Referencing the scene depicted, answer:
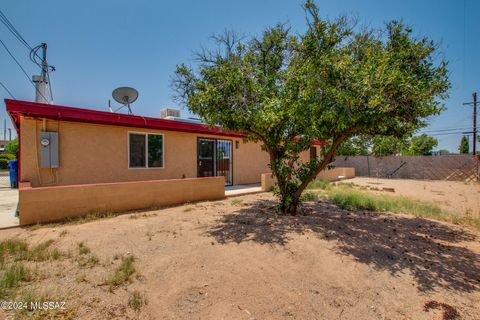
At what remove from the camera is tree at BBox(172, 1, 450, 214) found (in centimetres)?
451

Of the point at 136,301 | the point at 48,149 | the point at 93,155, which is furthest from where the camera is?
the point at 93,155

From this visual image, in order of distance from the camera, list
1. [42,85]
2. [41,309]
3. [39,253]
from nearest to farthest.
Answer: [41,309], [39,253], [42,85]

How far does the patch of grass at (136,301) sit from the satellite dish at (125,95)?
845 centimetres

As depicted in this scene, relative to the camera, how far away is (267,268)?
3.63m

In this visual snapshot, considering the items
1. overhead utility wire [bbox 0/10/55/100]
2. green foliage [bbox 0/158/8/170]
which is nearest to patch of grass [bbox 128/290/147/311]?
overhead utility wire [bbox 0/10/55/100]

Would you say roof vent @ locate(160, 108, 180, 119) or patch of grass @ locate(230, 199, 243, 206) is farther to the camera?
roof vent @ locate(160, 108, 180, 119)

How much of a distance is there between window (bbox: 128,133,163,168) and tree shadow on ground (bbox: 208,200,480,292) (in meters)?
3.79

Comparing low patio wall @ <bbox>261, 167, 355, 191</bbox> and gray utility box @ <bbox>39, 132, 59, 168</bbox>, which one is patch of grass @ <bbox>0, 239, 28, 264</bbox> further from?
low patio wall @ <bbox>261, 167, 355, 191</bbox>

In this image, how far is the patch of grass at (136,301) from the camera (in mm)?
2660

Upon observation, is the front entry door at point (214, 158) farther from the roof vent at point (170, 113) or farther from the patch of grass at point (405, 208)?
the patch of grass at point (405, 208)

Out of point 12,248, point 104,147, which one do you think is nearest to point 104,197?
point 104,147

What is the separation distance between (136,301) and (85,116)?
5997mm

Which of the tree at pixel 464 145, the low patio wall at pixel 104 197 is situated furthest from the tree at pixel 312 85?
the tree at pixel 464 145

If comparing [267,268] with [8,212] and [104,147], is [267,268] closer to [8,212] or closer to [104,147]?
[104,147]
